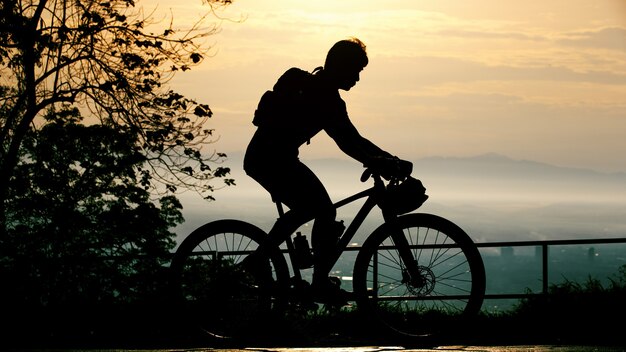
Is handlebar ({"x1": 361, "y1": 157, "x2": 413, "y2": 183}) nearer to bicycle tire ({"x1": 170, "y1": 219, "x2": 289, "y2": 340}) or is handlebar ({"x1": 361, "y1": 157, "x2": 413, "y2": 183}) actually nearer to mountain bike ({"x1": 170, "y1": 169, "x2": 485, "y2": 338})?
mountain bike ({"x1": 170, "y1": 169, "x2": 485, "y2": 338})

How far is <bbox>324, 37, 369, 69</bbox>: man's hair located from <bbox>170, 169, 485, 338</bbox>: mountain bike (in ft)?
2.66

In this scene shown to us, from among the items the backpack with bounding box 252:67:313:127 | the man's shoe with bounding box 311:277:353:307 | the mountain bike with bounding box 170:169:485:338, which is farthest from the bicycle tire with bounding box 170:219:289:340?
the backpack with bounding box 252:67:313:127

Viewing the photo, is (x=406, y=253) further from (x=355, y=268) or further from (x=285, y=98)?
(x=285, y=98)

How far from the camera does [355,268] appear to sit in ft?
23.5

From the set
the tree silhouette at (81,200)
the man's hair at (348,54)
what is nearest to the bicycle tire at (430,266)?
the man's hair at (348,54)

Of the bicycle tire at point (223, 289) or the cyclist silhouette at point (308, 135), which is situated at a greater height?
the cyclist silhouette at point (308, 135)

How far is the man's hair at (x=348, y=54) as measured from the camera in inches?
274

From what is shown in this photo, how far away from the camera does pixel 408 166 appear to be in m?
7.07

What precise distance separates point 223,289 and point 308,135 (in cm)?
147

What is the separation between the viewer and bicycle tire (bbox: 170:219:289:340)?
754 centimetres

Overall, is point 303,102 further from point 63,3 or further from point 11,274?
point 63,3

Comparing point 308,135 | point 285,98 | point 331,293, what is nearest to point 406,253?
point 331,293

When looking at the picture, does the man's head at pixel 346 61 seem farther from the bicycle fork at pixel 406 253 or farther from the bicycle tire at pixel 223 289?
the bicycle tire at pixel 223 289

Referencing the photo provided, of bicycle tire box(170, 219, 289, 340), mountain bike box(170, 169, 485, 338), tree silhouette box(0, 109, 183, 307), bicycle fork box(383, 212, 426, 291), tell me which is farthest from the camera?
tree silhouette box(0, 109, 183, 307)
